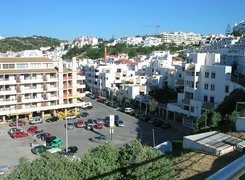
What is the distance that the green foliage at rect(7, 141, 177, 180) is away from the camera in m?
8.51

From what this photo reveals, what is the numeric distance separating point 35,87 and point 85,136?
9218 mm

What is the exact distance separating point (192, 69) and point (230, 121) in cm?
1361

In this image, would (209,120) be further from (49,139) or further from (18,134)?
(18,134)

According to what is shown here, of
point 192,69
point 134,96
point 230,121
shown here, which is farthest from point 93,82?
point 230,121

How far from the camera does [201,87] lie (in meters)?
28.1

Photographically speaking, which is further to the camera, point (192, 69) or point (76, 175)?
point (192, 69)

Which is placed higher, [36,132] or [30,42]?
[30,42]

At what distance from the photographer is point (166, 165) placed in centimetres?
858

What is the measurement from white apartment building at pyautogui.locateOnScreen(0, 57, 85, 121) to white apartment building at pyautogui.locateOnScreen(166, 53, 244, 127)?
1072cm

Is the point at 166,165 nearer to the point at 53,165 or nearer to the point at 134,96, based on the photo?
the point at 53,165

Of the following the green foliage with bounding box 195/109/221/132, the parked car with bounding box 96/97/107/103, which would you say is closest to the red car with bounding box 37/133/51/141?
the green foliage with bounding box 195/109/221/132

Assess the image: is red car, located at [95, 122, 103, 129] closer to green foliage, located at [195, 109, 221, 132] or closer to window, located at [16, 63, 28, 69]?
window, located at [16, 63, 28, 69]

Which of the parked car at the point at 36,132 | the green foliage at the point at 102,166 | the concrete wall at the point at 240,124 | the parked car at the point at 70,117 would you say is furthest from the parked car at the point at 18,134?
the concrete wall at the point at 240,124

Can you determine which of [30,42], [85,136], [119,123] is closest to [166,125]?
[119,123]
